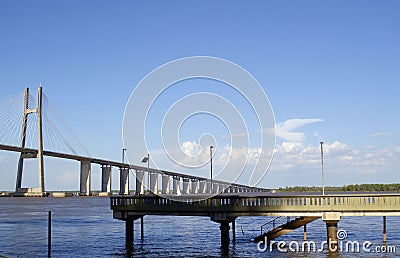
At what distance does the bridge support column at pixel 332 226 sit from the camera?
3416 cm

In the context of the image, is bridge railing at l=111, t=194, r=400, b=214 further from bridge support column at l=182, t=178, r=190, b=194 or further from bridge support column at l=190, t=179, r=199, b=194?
bridge support column at l=182, t=178, r=190, b=194

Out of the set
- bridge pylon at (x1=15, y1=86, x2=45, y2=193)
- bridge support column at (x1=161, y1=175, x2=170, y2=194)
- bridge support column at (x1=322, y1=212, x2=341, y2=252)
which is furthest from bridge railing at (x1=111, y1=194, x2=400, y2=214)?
bridge support column at (x1=161, y1=175, x2=170, y2=194)

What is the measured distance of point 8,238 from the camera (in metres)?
52.6

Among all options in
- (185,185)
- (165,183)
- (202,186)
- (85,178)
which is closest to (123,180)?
(85,178)

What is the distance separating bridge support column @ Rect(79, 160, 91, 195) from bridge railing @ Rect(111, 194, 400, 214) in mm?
118952

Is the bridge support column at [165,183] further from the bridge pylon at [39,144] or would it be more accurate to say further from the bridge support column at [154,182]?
the bridge pylon at [39,144]

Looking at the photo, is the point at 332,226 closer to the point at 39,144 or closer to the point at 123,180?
the point at 39,144

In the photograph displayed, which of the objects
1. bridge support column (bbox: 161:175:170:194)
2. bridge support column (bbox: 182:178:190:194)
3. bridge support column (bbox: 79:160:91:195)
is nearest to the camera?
bridge support column (bbox: 79:160:91:195)

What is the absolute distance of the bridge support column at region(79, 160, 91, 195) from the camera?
6182 inches

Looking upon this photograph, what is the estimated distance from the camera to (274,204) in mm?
34969

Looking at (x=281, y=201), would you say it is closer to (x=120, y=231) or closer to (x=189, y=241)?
(x=189, y=241)

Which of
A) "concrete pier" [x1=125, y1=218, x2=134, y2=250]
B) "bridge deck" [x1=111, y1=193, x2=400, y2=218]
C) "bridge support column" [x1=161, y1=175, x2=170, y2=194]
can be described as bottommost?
"concrete pier" [x1=125, y1=218, x2=134, y2=250]

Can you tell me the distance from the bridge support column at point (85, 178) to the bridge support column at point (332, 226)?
122903 mm

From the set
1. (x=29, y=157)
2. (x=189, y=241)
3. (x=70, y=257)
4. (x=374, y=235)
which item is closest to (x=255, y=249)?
(x=189, y=241)
